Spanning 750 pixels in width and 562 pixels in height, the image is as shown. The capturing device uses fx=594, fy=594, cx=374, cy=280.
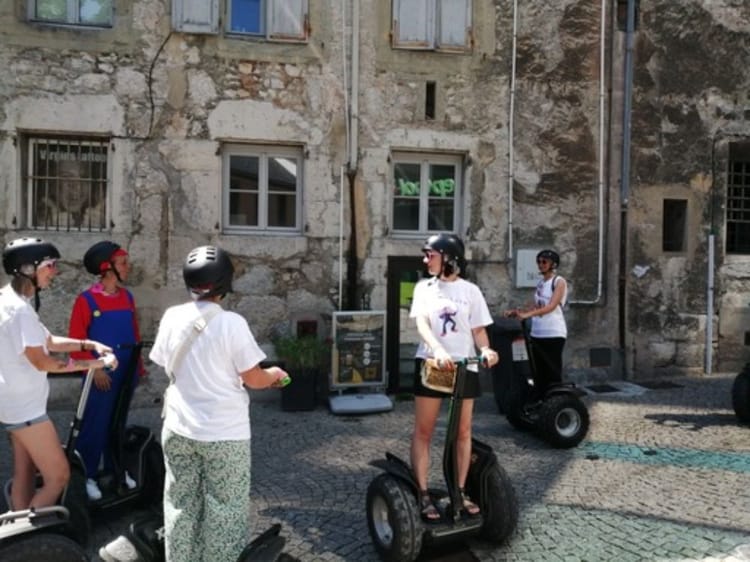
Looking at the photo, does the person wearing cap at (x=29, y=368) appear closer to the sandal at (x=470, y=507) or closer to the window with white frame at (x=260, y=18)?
the sandal at (x=470, y=507)

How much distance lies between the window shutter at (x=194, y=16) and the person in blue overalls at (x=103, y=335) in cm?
420

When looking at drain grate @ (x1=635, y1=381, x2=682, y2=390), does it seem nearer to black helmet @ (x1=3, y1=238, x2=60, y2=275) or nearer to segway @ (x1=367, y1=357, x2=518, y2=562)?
segway @ (x1=367, y1=357, x2=518, y2=562)

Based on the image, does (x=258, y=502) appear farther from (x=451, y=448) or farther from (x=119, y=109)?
(x=119, y=109)

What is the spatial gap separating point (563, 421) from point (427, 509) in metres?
2.51

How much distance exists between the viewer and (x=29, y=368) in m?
2.91

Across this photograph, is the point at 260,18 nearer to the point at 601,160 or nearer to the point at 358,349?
the point at 358,349

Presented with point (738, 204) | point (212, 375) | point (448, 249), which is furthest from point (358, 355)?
point (738, 204)

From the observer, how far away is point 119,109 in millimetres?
6941

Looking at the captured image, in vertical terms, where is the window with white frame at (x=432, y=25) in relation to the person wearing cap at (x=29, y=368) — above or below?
above

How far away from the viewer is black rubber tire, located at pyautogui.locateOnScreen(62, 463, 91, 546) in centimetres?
313

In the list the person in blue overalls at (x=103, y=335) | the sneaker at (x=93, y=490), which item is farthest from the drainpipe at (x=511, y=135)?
the sneaker at (x=93, y=490)

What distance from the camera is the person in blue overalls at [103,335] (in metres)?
3.79

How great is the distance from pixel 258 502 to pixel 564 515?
2051mm

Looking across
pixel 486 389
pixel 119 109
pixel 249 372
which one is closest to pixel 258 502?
pixel 249 372
